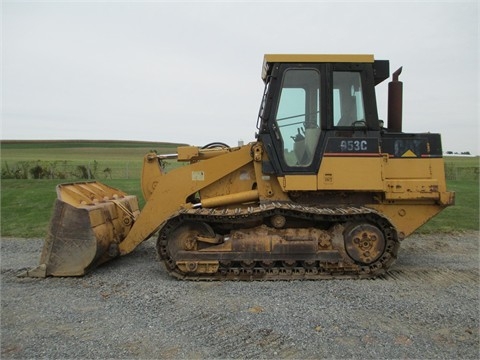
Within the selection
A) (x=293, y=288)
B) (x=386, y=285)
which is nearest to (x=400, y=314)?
(x=386, y=285)

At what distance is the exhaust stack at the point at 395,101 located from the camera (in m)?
6.80

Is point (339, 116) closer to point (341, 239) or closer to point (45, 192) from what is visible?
point (341, 239)

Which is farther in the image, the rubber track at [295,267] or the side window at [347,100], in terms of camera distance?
the side window at [347,100]

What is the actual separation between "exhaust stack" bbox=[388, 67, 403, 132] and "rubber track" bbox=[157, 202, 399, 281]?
5.72ft

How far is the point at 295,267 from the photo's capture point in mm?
6016

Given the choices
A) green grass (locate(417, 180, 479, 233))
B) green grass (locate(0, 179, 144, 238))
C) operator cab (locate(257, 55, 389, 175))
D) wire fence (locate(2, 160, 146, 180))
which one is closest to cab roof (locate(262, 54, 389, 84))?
operator cab (locate(257, 55, 389, 175))

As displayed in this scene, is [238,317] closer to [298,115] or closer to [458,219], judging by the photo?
[298,115]

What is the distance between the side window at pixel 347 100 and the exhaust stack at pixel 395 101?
0.86 m

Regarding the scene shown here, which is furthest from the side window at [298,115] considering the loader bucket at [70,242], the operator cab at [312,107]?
the loader bucket at [70,242]

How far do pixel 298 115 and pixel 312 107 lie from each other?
25 centimetres

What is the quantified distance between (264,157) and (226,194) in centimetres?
94

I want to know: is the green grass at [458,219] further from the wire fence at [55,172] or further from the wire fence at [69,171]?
the wire fence at [55,172]

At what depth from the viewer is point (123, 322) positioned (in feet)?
14.5

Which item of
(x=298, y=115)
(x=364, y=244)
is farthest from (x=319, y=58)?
(x=364, y=244)
